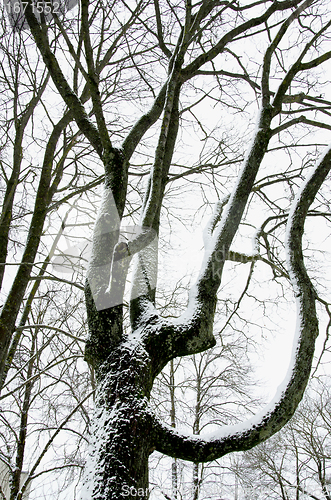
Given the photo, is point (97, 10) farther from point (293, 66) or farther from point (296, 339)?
point (296, 339)

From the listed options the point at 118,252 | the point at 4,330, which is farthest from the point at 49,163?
the point at 118,252

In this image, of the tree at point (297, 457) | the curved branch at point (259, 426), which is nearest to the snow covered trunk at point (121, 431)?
the curved branch at point (259, 426)

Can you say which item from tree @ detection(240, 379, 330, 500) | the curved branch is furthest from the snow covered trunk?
tree @ detection(240, 379, 330, 500)

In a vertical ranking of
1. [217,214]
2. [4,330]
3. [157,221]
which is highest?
[217,214]

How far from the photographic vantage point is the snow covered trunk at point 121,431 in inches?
44.0

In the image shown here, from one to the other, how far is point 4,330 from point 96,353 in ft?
4.95

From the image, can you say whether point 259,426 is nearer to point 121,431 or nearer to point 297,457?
point 121,431

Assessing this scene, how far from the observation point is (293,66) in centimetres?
226

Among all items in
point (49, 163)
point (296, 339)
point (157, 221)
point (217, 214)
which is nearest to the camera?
point (296, 339)

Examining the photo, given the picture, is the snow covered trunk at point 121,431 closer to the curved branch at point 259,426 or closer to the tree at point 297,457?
the curved branch at point 259,426

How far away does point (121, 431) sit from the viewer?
1.22 m

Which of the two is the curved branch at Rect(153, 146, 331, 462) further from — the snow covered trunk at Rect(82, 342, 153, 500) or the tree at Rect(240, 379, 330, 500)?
the tree at Rect(240, 379, 330, 500)

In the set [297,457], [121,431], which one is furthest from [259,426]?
[297,457]

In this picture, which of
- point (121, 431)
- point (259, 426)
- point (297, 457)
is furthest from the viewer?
point (297, 457)
